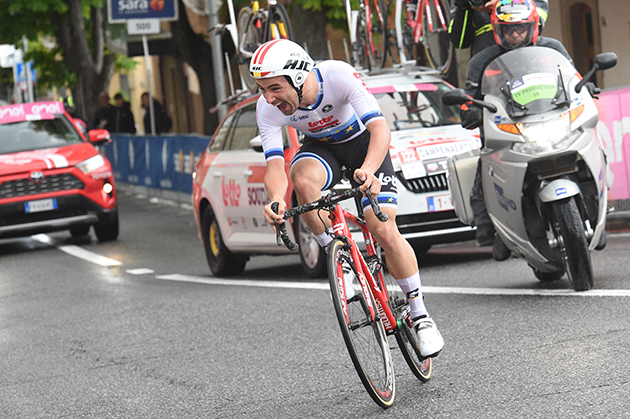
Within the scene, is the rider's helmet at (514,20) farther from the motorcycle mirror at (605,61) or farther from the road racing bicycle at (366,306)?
the road racing bicycle at (366,306)

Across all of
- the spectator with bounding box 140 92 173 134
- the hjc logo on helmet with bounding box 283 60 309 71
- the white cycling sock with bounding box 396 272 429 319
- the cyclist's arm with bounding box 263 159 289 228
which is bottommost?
the white cycling sock with bounding box 396 272 429 319

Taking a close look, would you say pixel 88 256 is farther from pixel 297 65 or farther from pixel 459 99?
pixel 297 65

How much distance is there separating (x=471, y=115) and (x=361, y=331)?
3.29m

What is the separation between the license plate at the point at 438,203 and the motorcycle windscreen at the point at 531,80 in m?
2.18

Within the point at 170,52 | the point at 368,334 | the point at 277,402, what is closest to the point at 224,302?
the point at 277,402


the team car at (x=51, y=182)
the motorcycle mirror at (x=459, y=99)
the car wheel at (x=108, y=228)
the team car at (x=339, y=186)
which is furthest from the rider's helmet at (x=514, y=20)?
the car wheel at (x=108, y=228)

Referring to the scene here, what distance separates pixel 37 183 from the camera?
15398 millimetres

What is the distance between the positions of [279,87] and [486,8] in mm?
3878

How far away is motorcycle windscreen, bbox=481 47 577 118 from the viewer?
738 centimetres

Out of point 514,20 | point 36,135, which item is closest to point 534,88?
point 514,20

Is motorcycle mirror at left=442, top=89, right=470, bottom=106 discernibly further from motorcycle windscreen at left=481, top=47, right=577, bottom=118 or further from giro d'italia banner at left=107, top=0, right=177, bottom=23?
giro d'italia banner at left=107, top=0, right=177, bottom=23

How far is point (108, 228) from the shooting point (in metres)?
16.1

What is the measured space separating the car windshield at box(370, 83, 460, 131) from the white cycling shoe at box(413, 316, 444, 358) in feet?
16.8

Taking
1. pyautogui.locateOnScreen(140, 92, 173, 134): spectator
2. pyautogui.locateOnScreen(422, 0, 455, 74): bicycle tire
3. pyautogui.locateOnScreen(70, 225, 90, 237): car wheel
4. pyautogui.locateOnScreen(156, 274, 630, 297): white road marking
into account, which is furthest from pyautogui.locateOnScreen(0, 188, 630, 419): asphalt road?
pyautogui.locateOnScreen(140, 92, 173, 134): spectator
